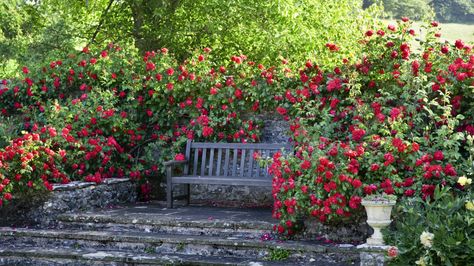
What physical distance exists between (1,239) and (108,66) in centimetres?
325

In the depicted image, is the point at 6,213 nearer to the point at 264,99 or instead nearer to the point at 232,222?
the point at 232,222

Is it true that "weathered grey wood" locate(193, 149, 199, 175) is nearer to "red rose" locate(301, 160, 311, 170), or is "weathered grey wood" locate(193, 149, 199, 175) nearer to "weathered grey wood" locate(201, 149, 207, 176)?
"weathered grey wood" locate(201, 149, 207, 176)

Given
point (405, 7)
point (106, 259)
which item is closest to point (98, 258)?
point (106, 259)

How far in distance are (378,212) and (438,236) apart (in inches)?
25.0

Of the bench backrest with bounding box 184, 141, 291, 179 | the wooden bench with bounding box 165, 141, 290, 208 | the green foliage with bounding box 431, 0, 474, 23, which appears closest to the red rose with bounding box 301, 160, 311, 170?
the wooden bench with bounding box 165, 141, 290, 208

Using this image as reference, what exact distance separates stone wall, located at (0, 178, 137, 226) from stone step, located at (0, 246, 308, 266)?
0.83m

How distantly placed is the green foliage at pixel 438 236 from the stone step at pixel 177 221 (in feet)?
5.66

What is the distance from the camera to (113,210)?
25.6 feet

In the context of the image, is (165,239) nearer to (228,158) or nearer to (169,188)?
(169,188)

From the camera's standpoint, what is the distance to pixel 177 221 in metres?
6.88

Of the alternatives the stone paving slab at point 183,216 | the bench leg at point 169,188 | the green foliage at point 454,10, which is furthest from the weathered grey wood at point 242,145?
the green foliage at point 454,10

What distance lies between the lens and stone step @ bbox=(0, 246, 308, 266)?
5.80m

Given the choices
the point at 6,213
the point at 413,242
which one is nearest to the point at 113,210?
the point at 6,213

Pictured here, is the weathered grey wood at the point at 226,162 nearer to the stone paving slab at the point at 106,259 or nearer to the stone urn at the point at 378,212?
the stone paving slab at the point at 106,259
